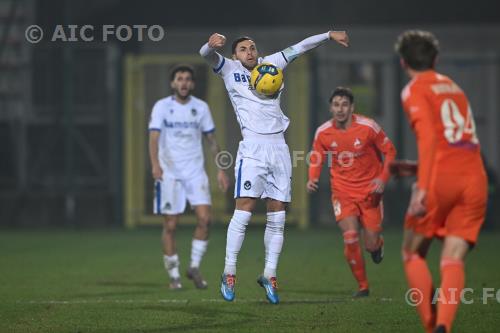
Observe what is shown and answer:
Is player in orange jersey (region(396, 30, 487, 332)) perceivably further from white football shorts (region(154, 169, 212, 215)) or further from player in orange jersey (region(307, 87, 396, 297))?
white football shorts (region(154, 169, 212, 215))

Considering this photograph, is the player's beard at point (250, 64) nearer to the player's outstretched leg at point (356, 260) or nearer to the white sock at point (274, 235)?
the white sock at point (274, 235)

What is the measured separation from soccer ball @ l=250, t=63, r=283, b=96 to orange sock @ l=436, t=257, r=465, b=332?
3.36 metres

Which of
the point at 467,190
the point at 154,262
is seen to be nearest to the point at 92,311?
the point at 467,190

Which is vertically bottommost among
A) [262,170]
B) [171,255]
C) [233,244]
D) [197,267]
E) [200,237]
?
[197,267]

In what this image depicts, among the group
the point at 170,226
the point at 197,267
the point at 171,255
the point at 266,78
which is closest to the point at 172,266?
the point at 171,255

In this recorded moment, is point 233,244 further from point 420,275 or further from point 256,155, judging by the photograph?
point 420,275

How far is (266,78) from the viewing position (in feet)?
34.4

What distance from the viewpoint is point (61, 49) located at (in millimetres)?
22859

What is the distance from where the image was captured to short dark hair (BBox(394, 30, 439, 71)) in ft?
25.0

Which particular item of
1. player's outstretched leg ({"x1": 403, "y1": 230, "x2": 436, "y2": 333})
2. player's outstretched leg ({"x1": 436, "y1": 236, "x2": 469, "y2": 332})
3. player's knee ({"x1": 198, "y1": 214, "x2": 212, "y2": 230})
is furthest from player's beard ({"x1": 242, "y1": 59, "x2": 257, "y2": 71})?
player's outstretched leg ({"x1": 436, "y1": 236, "x2": 469, "y2": 332})

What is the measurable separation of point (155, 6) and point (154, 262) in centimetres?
1001

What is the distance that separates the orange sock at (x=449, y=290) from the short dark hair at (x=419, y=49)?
1.30 meters

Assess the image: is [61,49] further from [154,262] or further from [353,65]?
[154,262]

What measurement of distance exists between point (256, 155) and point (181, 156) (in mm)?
2552
